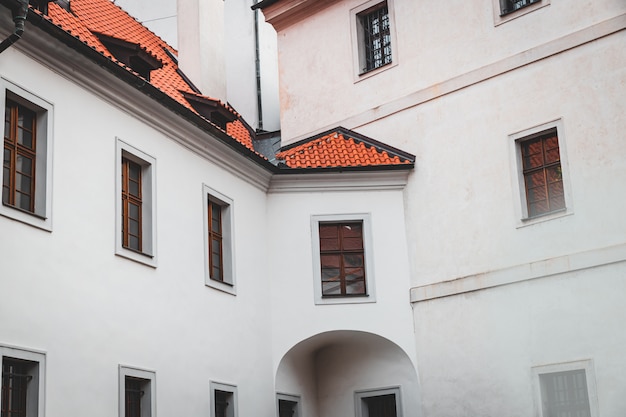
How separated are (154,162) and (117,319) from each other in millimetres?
2952

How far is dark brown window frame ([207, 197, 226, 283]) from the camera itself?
60.4 feet

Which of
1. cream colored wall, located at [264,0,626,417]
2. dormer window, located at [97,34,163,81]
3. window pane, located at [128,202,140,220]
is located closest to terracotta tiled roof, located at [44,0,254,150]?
dormer window, located at [97,34,163,81]

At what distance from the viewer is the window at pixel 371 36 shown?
873 inches

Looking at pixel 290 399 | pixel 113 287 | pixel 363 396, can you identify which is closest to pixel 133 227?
pixel 113 287

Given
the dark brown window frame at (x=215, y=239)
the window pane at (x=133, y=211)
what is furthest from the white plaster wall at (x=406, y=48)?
the window pane at (x=133, y=211)

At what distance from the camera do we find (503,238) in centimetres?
1891

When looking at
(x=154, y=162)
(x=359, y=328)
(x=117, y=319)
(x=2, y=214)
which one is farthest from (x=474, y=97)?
(x=2, y=214)

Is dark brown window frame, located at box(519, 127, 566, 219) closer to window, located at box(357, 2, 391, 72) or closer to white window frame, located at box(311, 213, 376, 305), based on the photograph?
white window frame, located at box(311, 213, 376, 305)

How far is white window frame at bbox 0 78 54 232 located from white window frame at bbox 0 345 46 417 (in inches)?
66.3

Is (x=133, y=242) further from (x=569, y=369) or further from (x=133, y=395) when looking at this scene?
(x=569, y=369)

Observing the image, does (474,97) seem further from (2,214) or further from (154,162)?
(2,214)

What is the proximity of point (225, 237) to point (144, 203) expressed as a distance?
251 cm

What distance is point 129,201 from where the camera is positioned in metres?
16.4

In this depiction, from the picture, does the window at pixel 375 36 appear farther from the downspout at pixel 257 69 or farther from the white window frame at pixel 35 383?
the white window frame at pixel 35 383
